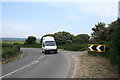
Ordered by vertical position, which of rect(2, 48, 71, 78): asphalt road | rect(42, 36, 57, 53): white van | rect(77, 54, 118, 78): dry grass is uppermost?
rect(42, 36, 57, 53): white van

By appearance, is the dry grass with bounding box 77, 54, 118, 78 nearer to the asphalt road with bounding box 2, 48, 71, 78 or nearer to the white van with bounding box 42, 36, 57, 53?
the asphalt road with bounding box 2, 48, 71, 78

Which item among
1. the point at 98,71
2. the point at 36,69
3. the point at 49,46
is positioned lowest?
the point at 36,69

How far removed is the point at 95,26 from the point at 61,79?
26.8 meters

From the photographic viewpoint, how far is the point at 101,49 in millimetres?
11797

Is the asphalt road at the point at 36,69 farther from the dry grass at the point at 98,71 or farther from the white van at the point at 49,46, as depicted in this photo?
the white van at the point at 49,46

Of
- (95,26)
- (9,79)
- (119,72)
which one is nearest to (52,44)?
(95,26)

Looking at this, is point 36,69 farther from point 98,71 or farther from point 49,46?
point 49,46

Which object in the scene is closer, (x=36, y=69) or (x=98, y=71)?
(x=98, y=71)

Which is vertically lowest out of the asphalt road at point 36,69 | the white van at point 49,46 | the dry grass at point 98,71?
the asphalt road at point 36,69

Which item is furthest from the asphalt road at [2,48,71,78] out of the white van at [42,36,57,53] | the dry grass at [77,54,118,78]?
the white van at [42,36,57,53]

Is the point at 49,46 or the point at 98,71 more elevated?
the point at 49,46

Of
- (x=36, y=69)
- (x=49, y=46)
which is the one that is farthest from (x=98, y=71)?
(x=49, y=46)

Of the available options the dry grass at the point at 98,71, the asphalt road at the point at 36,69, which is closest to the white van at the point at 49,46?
the asphalt road at the point at 36,69

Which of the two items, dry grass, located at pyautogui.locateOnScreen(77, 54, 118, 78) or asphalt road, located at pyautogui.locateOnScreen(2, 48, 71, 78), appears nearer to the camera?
dry grass, located at pyautogui.locateOnScreen(77, 54, 118, 78)
